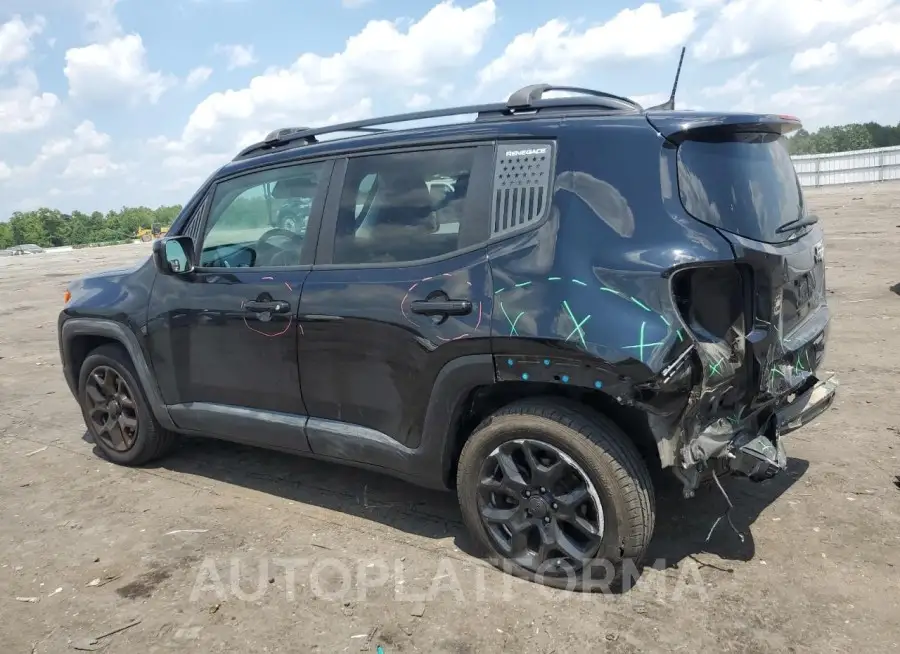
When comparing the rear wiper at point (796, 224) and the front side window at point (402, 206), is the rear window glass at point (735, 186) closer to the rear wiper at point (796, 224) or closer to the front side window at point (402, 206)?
the rear wiper at point (796, 224)

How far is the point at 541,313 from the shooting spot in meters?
2.96

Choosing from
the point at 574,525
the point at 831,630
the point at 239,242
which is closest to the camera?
the point at 831,630

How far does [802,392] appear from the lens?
3.42 metres

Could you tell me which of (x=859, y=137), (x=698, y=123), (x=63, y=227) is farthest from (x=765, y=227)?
(x=63, y=227)

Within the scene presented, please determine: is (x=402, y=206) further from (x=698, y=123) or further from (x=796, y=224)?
(x=796, y=224)

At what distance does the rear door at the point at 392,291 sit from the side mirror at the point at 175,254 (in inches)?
39.4

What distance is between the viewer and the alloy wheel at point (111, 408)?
4797mm

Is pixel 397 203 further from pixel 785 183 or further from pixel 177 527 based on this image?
pixel 177 527

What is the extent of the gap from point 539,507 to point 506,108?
1.83 meters

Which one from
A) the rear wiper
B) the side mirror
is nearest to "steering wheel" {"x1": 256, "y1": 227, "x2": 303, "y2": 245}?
the side mirror

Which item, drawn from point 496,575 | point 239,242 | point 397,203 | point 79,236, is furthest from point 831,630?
point 79,236

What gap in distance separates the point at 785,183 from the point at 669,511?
173 cm

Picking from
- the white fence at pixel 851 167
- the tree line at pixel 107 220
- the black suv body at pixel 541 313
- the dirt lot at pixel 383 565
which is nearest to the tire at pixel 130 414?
the dirt lot at pixel 383 565

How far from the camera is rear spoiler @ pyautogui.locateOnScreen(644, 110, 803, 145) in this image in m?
2.93
